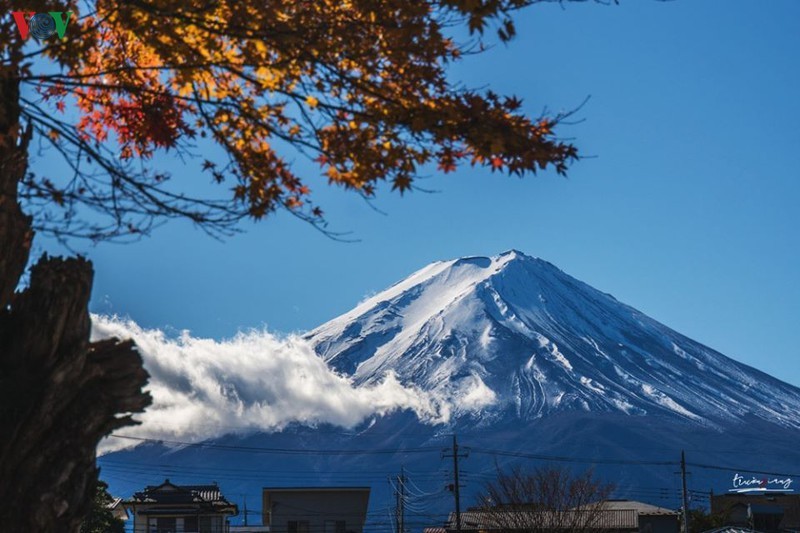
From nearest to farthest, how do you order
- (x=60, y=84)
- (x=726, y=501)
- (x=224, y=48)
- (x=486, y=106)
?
(x=486, y=106)
(x=224, y=48)
(x=60, y=84)
(x=726, y=501)

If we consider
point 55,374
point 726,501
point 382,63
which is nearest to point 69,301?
point 55,374

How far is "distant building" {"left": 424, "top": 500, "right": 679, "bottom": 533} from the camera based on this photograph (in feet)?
133

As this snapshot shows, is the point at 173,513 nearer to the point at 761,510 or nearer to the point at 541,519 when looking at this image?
the point at 541,519

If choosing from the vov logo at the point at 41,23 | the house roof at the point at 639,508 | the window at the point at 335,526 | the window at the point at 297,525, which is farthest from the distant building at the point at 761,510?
the vov logo at the point at 41,23

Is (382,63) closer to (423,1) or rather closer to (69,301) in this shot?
(423,1)


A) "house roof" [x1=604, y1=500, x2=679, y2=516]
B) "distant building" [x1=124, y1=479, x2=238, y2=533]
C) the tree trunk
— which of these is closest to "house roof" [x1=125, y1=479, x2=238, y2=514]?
"distant building" [x1=124, y1=479, x2=238, y2=533]

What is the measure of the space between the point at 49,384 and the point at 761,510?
55076 mm

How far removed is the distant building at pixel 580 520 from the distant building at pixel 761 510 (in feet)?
11.3

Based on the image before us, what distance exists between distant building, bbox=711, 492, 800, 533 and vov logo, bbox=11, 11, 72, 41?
44647mm

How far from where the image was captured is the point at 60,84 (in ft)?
26.9

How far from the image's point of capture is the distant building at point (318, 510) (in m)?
54.6

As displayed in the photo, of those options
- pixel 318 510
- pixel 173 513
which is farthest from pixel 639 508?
pixel 173 513

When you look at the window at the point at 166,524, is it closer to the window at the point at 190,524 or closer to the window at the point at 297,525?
the window at the point at 190,524

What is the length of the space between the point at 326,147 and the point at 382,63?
645 millimetres
